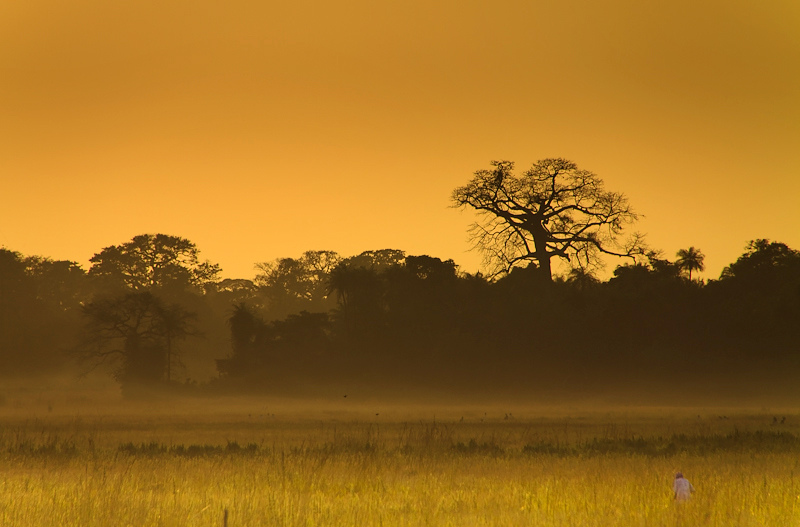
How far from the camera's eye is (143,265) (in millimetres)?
104250

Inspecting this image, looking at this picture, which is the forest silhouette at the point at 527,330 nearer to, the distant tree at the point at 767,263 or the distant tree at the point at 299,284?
the distant tree at the point at 767,263

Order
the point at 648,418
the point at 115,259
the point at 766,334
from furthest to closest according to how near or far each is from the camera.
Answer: the point at 115,259 < the point at 766,334 < the point at 648,418

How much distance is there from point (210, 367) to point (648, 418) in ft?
184

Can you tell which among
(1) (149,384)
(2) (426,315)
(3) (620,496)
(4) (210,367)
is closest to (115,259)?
(4) (210,367)

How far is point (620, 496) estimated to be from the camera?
17.0 meters

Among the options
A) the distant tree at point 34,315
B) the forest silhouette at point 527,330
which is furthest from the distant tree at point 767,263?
the distant tree at point 34,315

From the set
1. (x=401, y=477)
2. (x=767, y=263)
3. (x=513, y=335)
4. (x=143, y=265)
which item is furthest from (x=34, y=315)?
(x=401, y=477)

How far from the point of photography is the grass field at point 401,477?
49.8 ft

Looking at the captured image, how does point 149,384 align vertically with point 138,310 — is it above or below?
below

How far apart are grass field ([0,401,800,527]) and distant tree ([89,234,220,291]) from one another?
67348 millimetres

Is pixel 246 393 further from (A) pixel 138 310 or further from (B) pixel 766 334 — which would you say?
(B) pixel 766 334

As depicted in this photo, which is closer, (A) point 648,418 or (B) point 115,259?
(A) point 648,418

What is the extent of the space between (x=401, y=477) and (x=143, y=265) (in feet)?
292

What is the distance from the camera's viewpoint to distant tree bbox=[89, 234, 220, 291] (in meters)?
103
